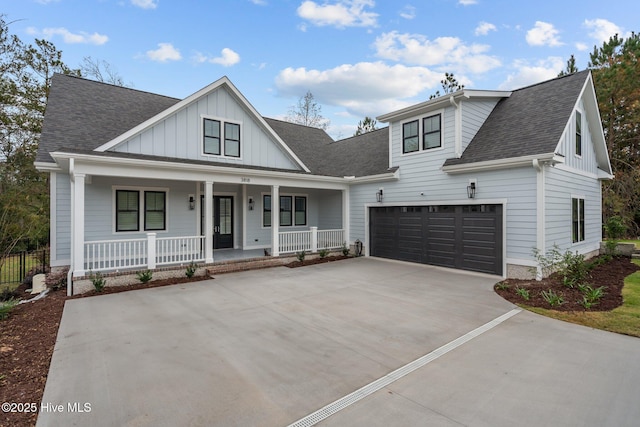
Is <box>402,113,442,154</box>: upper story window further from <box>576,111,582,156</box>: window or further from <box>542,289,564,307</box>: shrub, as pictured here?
<box>542,289,564,307</box>: shrub

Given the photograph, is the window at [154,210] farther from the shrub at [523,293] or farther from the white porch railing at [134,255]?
the shrub at [523,293]

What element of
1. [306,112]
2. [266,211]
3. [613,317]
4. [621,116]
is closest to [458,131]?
[613,317]

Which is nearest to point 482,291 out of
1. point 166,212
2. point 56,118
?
point 166,212

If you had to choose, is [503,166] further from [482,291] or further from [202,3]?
[202,3]

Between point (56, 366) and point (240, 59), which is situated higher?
point (240, 59)

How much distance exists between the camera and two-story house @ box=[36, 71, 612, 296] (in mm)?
8273

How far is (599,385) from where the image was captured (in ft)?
11.1

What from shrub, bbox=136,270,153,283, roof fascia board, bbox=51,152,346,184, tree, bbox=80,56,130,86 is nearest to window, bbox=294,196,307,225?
roof fascia board, bbox=51,152,346,184

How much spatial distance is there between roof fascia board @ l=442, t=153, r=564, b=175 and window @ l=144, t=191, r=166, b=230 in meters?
9.49

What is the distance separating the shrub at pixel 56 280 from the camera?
8133 millimetres

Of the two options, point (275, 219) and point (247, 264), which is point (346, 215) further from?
point (247, 264)

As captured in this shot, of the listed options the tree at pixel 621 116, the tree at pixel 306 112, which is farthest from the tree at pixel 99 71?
the tree at pixel 621 116

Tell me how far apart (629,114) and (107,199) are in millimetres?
27778

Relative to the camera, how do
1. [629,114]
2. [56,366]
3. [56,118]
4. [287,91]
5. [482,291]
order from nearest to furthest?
[56,366] < [482,291] < [56,118] < [629,114] < [287,91]
